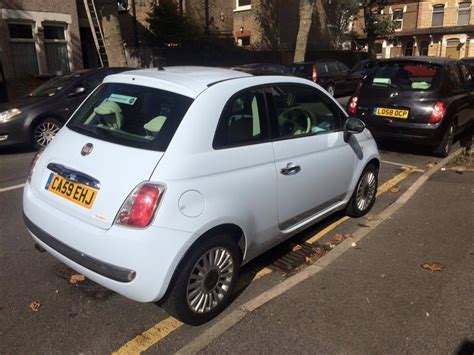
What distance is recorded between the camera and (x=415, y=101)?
732 centimetres

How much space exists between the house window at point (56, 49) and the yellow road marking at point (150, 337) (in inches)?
576

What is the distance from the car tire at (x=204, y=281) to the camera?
113 inches

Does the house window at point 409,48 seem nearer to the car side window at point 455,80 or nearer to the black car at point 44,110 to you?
the car side window at point 455,80

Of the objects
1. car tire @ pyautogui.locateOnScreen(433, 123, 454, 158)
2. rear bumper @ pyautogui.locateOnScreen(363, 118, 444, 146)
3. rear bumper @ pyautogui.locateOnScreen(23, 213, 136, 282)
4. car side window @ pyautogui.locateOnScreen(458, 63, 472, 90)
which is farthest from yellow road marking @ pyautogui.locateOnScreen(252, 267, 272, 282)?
car side window @ pyautogui.locateOnScreen(458, 63, 472, 90)

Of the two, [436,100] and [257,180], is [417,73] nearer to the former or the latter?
[436,100]

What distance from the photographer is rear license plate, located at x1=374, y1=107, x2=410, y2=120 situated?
7402mm

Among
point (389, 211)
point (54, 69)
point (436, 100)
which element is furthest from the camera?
point (54, 69)

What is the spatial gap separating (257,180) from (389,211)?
267 cm

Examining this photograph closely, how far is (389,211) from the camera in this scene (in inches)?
210

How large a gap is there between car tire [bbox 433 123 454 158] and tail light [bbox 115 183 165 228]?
6311 mm

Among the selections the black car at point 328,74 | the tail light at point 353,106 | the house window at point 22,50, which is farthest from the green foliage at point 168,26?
the tail light at point 353,106

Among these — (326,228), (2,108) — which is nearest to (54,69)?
(2,108)

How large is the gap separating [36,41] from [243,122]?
14.6 metres

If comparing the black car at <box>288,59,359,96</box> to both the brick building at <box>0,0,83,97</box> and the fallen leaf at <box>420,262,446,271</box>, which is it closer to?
the brick building at <box>0,0,83,97</box>
